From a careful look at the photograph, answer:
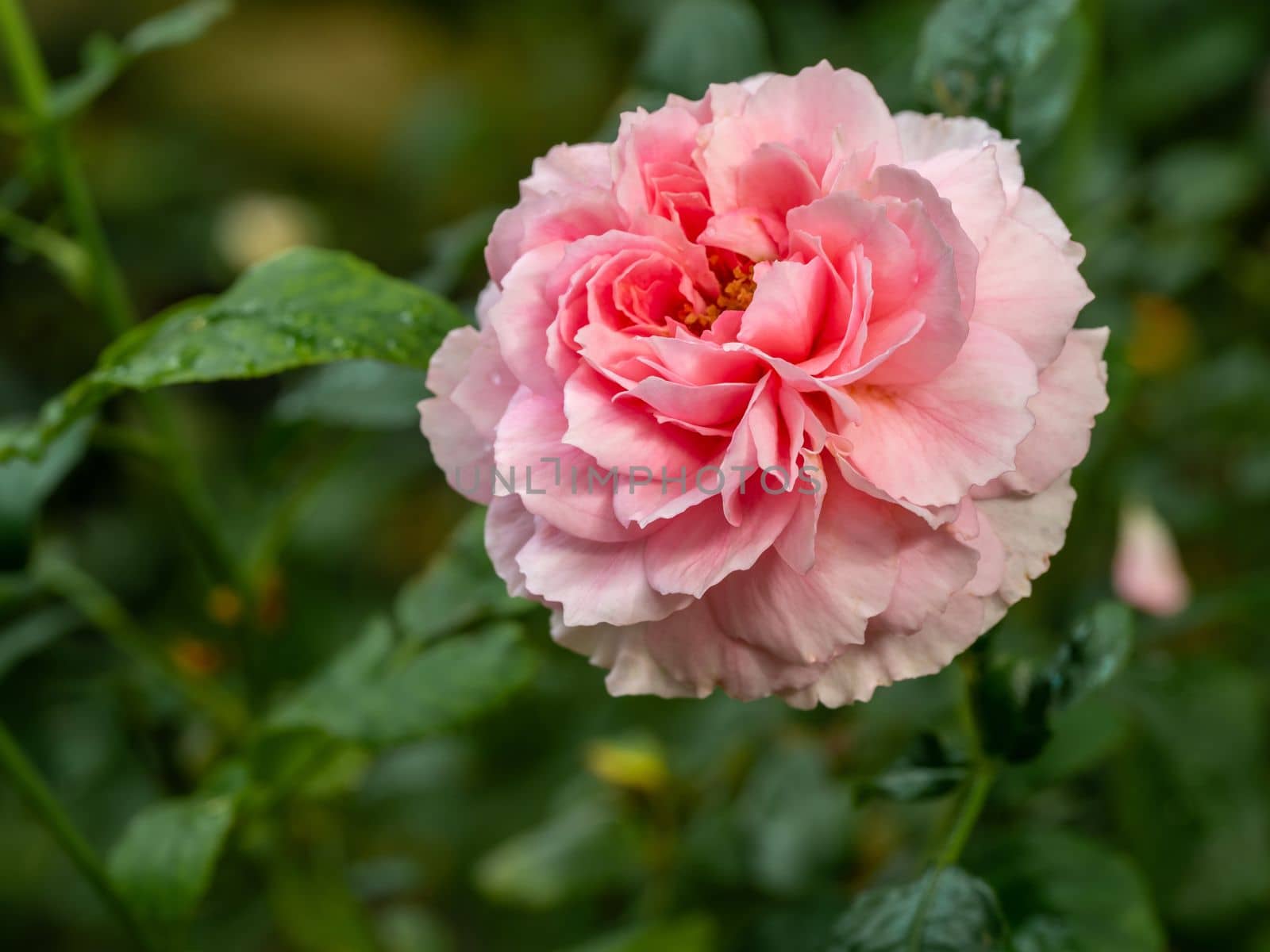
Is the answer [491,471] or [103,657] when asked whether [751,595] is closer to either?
[491,471]

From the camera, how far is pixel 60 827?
0.64m

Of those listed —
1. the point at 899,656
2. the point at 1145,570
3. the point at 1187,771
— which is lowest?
the point at 1187,771

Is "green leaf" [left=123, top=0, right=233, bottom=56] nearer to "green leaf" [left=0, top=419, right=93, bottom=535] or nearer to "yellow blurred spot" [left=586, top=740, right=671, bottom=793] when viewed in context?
"green leaf" [left=0, top=419, right=93, bottom=535]

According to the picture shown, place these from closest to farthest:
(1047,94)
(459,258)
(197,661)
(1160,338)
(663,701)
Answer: (1047,94) → (459,258) → (197,661) → (663,701) → (1160,338)

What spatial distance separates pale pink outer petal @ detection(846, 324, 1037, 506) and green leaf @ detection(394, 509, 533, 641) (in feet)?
0.99

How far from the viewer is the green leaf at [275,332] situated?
0.51 m

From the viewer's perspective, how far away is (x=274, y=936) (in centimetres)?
138

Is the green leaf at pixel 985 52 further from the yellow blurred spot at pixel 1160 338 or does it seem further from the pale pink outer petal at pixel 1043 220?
the yellow blurred spot at pixel 1160 338

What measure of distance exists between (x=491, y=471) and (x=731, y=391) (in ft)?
0.40

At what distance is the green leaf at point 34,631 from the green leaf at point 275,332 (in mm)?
325

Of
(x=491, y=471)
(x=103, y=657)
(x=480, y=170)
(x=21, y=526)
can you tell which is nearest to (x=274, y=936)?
Result: (x=103, y=657)

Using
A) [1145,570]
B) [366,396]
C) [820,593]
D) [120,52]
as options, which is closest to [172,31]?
[120,52]

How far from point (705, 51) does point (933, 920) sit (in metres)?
0.52

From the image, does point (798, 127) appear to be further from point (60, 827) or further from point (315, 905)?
point (315, 905)
